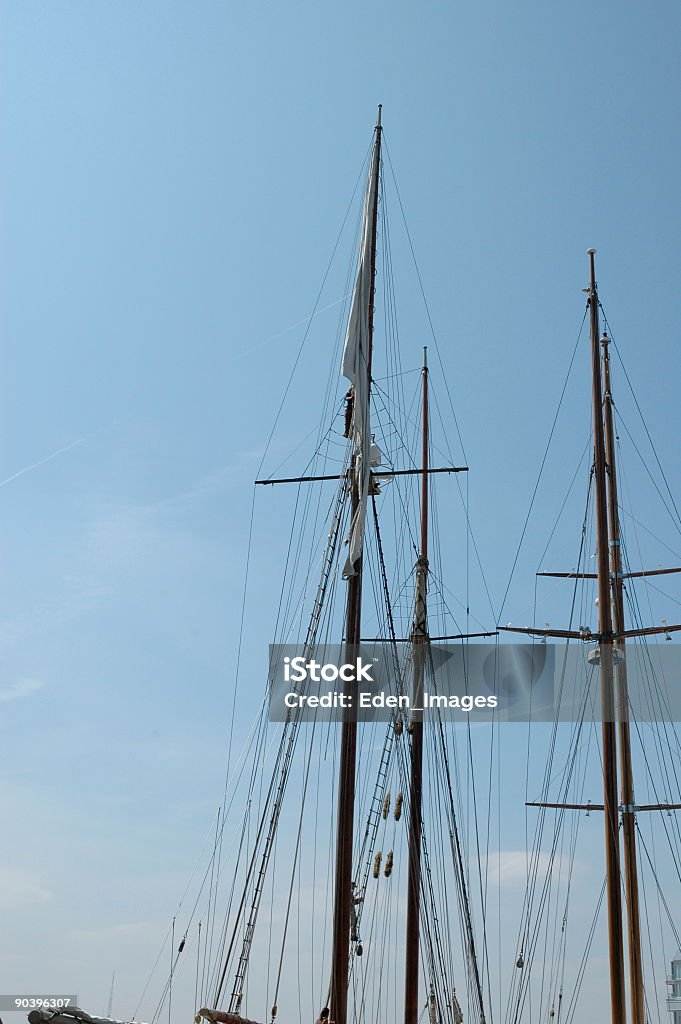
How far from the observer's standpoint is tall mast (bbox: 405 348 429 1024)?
35312 millimetres

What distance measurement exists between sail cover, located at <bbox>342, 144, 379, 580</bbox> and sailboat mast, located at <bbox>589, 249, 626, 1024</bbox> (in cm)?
779

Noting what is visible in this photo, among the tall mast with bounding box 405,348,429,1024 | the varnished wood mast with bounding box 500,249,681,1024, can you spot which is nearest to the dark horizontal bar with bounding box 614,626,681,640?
the varnished wood mast with bounding box 500,249,681,1024

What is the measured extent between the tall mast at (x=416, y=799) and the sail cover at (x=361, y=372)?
10305 millimetres

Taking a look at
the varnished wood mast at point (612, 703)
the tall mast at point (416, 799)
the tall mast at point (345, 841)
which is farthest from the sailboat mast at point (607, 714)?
the tall mast at point (345, 841)

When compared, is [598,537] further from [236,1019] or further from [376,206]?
[236,1019]

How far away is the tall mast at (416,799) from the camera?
3531cm

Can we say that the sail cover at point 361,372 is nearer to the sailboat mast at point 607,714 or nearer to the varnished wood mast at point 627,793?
the sailboat mast at point 607,714

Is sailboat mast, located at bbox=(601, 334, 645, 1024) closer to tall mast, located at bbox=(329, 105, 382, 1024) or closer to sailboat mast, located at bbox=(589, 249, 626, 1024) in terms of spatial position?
sailboat mast, located at bbox=(589, 249, 626, 1024)

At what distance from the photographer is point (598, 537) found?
32000 mm

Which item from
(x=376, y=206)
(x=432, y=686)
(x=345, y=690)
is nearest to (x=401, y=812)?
(x=432, y=686)

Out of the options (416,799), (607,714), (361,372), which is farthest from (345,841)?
(416,799)

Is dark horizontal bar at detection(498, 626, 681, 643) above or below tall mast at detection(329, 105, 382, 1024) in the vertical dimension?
above

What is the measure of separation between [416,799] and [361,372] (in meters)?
15.2

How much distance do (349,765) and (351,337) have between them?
1096cm
